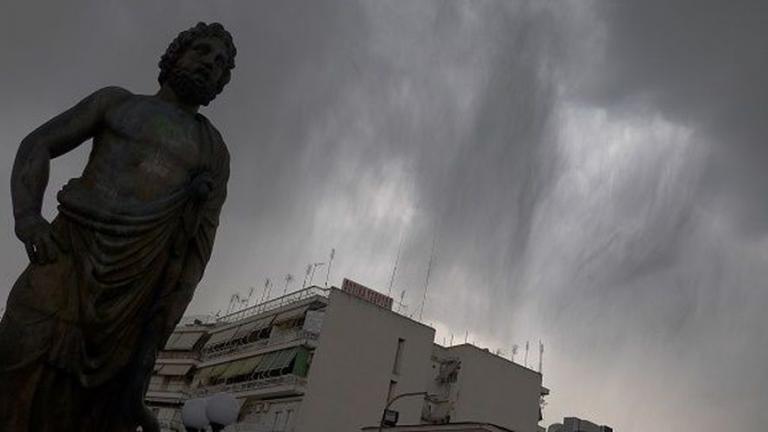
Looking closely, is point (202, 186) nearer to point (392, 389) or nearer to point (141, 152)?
point (141, 152)

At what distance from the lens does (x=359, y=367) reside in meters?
42.2

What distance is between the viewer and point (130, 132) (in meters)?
4.72

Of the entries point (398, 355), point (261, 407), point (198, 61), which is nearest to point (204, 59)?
point (198, 61)

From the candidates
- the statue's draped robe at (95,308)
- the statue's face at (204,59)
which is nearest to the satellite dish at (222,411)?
the statue's draped robe at (95,308)

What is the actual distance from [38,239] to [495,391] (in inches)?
1838

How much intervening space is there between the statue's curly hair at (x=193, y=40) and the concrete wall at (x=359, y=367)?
3581 cm

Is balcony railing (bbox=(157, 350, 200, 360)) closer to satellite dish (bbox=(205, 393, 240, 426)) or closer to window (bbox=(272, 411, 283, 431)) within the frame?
window (bbox=(272, 411, 283, 431))

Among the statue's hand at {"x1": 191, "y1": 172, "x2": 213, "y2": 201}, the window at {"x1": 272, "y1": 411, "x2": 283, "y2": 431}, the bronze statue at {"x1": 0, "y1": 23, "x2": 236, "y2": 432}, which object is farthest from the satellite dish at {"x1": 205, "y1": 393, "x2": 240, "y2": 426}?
the window at {"x1": 272, "y1": 411, "x2": 283, "y2": 431}

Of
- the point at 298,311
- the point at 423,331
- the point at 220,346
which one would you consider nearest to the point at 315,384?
the point at 298,311

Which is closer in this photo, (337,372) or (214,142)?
(214,142)

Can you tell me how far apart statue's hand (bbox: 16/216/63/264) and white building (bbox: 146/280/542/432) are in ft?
109

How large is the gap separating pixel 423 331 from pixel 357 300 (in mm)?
5144

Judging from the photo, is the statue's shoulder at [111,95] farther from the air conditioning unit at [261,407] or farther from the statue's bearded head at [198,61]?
the air conditioning unit at [261,407]

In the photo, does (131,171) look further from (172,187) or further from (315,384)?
(315,384)
